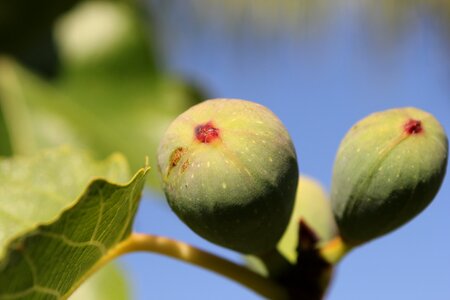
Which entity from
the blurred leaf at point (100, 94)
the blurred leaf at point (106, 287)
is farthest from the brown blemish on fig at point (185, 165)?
the blurred leaf at point (100, 94)

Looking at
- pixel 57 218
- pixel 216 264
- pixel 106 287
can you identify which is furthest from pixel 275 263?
pixel 106 287

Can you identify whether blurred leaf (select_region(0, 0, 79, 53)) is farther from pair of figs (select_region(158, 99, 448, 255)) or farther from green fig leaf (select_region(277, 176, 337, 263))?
pair of figs (select_region(158, 99, 448, 255))

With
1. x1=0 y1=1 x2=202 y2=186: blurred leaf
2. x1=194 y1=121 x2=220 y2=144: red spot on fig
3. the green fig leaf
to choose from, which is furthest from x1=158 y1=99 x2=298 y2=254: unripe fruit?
x1=0 y1=1 x2=202 y2=186: blurred leaf

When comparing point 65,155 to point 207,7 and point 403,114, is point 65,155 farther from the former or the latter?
point 207,7

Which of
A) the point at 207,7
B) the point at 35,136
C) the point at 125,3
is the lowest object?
the point at 207,7

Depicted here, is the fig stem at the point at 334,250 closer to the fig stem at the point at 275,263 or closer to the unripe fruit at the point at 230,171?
the fig stem at the point at 275,263

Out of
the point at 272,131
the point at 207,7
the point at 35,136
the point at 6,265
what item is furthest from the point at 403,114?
the point at 207,7
